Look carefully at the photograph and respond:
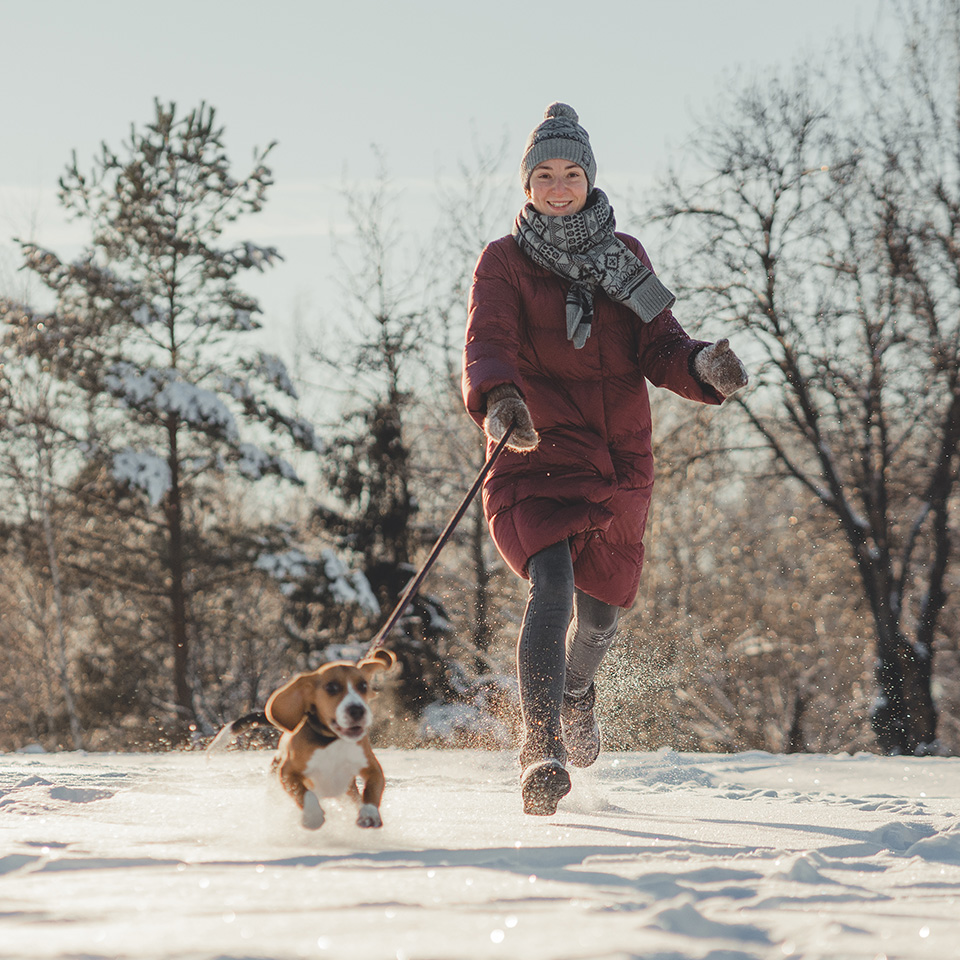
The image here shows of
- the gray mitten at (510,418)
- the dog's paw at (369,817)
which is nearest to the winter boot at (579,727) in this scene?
the gray mitten at (510,418)

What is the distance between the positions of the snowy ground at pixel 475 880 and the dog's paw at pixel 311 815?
1.9 inches

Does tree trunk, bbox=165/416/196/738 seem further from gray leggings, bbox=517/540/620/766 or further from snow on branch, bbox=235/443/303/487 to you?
gray leggings, bbox=517/540/620/766

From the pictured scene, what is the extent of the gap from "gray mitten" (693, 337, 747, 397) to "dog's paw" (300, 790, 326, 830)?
5.59 ft

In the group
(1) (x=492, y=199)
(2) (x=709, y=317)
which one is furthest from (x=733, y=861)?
(1) (x=492, y=199)

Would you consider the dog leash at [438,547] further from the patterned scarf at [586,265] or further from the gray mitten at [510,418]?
the patterned scarf at [586,265]

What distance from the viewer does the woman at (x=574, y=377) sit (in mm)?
3129

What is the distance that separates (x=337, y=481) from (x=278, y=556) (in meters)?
1.91

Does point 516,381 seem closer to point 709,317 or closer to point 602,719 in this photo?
point 602,719

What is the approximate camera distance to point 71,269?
14086 millimetres

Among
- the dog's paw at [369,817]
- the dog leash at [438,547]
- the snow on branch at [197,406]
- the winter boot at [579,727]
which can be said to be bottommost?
the dog's paw at [369,817]

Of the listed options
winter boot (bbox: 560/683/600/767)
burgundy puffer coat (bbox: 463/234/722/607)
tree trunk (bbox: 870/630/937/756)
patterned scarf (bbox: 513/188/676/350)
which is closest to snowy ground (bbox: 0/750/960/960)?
winter boot (bbox: 560/683/600/767)

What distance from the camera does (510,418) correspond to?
9.58 ft

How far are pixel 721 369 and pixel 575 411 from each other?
474mm

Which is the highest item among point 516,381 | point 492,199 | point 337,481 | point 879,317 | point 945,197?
point 492,199
